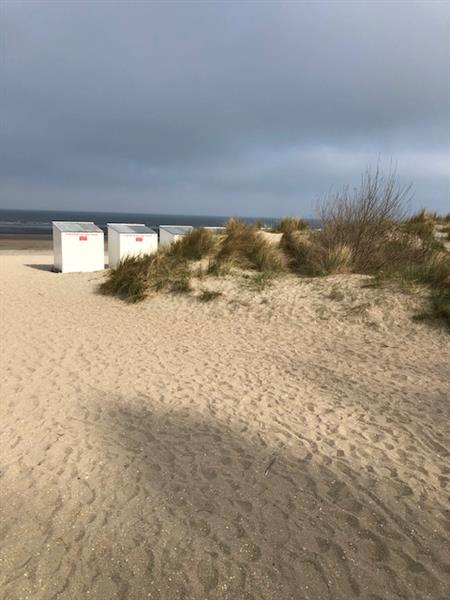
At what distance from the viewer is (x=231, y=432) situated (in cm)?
404

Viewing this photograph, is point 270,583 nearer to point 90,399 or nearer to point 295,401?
point 295,401

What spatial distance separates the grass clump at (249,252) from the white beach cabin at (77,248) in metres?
4.07

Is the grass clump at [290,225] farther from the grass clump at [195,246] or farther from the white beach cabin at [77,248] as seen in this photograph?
the white beach cabin at [77,248]

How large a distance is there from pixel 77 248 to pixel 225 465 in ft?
34.1

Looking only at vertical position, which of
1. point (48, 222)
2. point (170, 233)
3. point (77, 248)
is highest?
point (170, 233)

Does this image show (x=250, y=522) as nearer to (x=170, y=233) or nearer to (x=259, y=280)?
(x=259, y=280)

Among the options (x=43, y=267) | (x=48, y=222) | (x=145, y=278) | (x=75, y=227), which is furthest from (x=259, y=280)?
(x=48, y=222)

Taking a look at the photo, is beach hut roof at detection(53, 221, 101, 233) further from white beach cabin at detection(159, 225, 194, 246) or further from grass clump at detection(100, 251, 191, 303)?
grass clump at detection(100, 251, 191, 303)

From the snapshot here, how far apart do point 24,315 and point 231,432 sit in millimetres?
5835

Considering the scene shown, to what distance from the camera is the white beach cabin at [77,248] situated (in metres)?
12.3

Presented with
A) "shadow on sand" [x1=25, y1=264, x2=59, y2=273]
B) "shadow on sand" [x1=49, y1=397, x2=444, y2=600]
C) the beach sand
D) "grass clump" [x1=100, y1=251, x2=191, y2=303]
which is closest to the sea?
"grass clump" [x1=100, y1=251, x2=191, y2=303]

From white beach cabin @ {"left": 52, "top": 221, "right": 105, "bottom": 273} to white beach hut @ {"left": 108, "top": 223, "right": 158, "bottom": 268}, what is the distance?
1.32 ft

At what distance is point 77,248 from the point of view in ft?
41.1

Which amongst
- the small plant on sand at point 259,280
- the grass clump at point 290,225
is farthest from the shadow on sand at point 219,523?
the grass clump at point 290,225
